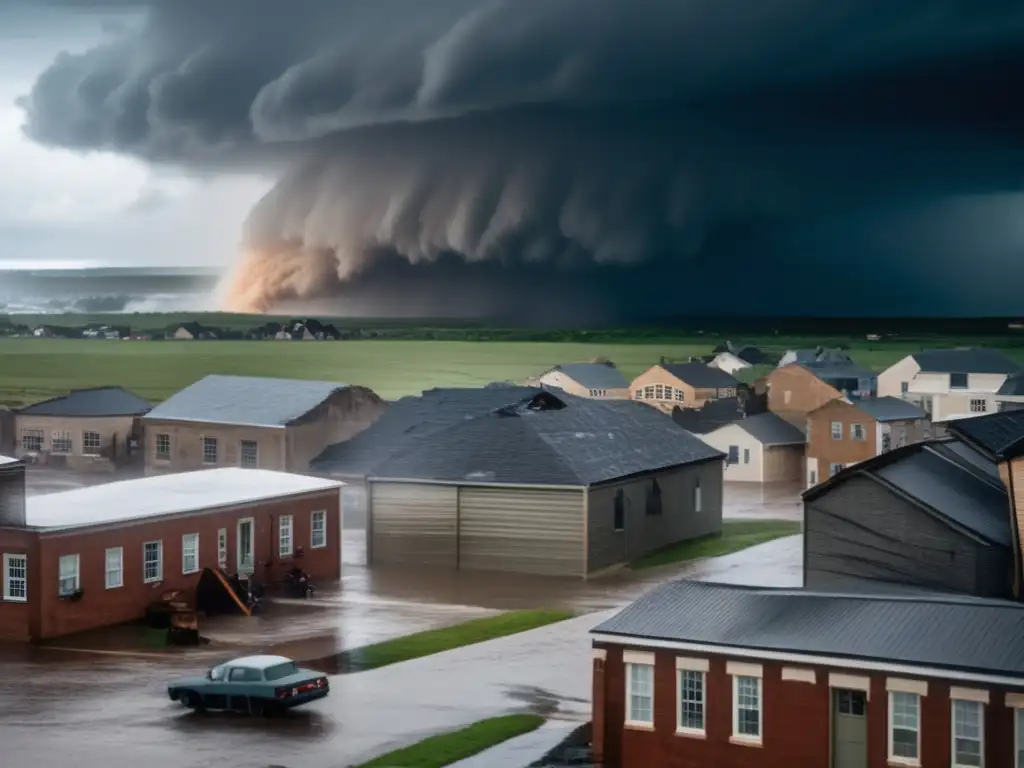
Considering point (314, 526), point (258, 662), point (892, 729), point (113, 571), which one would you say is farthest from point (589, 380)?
point (892, 729)

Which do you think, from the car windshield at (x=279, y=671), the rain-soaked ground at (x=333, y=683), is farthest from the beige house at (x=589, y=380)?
the car windshield at (x=279, y=671)

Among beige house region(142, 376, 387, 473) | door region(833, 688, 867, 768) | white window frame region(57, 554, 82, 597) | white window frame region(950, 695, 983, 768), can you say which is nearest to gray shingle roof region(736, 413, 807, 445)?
beige house region(142, 376, 387, 473)

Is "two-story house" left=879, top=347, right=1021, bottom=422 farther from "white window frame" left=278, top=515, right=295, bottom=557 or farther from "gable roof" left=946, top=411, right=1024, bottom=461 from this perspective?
"gable roof" left=946, top=411, right=1024, bottom=461

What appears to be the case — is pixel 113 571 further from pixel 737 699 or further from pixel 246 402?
pixel 246 402

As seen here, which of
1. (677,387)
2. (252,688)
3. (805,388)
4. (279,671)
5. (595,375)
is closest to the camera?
(252,688)

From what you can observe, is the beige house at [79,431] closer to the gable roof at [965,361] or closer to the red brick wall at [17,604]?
the red brick wall at [17,604]

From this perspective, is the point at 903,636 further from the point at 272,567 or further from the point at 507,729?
the point at 272,567
